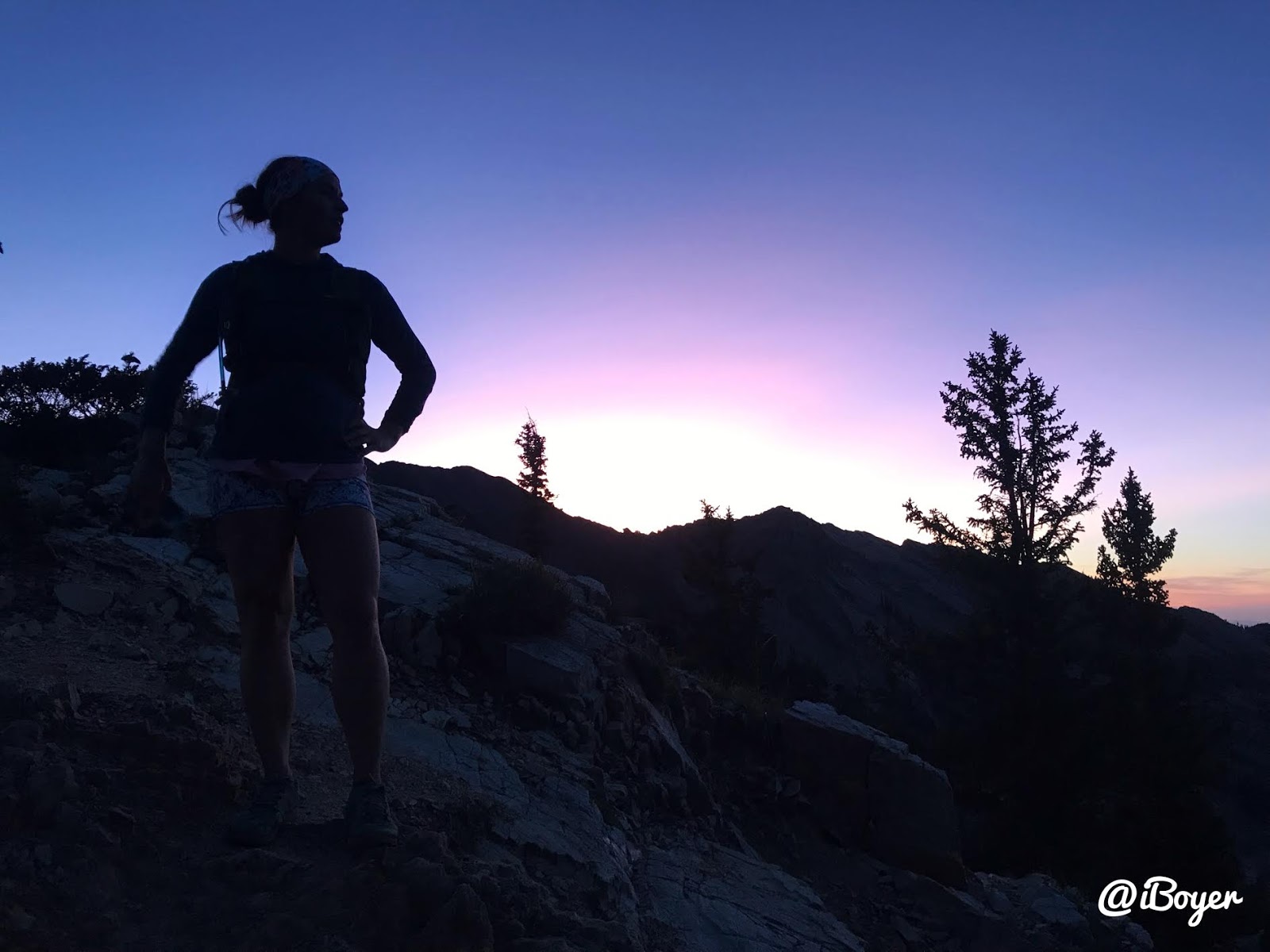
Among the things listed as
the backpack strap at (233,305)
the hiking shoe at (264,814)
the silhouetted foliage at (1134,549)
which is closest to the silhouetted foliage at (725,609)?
the silhouetted foliage at (1134,549)

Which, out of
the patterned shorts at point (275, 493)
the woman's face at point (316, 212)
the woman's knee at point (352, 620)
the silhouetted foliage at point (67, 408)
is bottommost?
the woman's knee at point (352, 620)

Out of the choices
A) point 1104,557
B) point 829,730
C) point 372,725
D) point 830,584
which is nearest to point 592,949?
point 372,725

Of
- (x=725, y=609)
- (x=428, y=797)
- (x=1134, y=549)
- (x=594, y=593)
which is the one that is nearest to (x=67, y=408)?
(x=594, y=593)

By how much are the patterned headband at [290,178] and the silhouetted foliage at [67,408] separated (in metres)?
7.67

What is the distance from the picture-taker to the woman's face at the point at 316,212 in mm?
2699

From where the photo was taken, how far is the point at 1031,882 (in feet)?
27.9

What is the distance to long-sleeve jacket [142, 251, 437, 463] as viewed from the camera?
2.54m

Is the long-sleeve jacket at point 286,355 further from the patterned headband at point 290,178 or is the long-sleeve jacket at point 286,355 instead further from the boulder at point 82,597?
the boulder at point 82,597

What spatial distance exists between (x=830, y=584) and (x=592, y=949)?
33.2 meters

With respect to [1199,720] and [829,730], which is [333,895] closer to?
[829,730]

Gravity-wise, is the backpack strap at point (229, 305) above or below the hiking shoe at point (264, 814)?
above

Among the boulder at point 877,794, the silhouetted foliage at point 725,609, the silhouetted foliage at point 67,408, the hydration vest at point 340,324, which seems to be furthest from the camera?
the silhouetted foliage at point 725,609

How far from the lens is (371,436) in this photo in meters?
2.63

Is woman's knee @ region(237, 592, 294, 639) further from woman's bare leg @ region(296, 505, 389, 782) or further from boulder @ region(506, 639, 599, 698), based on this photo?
boulder @ region(506, 639, 599, 698)
